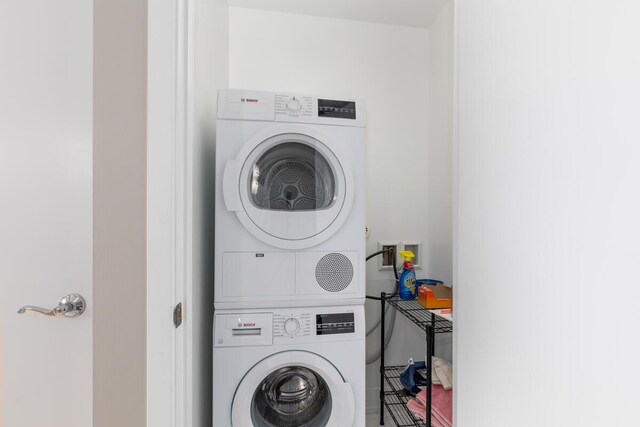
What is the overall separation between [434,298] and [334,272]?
56 cm

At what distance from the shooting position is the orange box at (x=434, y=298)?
57.8 inches

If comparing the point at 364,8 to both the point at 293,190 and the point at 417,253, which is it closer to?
the point at 293,190

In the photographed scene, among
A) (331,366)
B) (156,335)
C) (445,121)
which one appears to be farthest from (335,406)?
(445,121)

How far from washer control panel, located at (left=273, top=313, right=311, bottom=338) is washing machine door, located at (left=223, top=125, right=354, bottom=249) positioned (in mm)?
286

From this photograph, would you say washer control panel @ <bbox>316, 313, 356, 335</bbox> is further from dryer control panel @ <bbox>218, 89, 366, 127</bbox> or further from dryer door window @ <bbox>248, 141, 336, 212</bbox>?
dryer control panel @ <bbox>218, 89, 366, 127</bbox>

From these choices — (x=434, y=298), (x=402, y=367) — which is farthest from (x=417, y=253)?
(x=402, y=367)

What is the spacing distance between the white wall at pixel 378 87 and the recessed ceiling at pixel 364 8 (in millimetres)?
40

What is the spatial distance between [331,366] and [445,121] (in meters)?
1.46

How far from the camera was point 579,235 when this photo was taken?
50cm

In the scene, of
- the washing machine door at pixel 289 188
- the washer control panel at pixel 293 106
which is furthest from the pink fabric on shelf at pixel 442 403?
the washer control panel at pixel 293 106

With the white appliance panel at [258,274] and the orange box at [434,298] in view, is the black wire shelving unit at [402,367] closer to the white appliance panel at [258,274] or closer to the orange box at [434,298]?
the orange box at [434,298]
